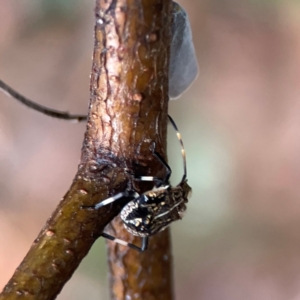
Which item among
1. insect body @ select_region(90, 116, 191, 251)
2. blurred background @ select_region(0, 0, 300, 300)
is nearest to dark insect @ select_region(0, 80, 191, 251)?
insect body @ select_region(90, 116, 191, 251)

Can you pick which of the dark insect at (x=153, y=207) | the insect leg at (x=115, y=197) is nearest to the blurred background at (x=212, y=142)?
the dark insect at (x=153, y=207)

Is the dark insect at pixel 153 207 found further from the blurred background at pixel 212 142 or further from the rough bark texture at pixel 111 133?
the blurred background at pixel 212 142

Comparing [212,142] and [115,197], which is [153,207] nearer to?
[115,197]

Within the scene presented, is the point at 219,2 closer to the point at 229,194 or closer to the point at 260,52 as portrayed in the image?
the point at 260,52

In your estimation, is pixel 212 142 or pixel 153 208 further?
pixel 212 142

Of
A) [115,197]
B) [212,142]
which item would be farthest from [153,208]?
[212,142]

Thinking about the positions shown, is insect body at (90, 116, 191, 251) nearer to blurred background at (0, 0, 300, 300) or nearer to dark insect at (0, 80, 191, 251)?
dark insect at (0, 80, 191, 251)
